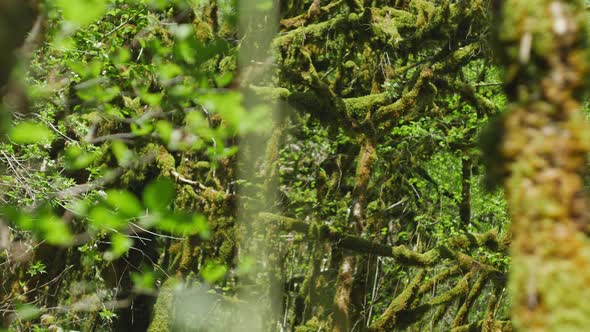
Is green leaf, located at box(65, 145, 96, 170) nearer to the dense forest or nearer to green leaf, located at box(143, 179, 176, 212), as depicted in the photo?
the dense forest

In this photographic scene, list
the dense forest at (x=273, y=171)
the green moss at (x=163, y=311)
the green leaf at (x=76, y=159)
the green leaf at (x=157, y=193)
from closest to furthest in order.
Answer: the green leaf at (x=157, y=193)
the green leaf at (x=76, y=159)
the dense forest at (x=273, y=171)
the green moss at (x=163, y=311)

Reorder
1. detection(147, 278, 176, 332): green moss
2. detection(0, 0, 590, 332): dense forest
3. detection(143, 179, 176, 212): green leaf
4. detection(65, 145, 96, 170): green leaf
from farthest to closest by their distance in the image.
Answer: detection(147, 278, 176, 332): green moss → detection(0, 0, 590, 332): dense forest → detection(65, 145, 96, 170): green leaf → detection(143, 179, 176, 212): green leaf

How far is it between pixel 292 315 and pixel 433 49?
4.87m

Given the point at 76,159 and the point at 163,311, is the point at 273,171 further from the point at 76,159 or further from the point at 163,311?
the point at 76,159

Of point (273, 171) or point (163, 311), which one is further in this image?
point (273, 171)

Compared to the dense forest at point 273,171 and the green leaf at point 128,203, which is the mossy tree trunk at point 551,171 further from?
the dense forest at point 273,171

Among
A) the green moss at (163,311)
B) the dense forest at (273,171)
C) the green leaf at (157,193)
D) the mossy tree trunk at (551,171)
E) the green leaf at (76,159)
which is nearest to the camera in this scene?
the mossy tree trunk at (551,171)

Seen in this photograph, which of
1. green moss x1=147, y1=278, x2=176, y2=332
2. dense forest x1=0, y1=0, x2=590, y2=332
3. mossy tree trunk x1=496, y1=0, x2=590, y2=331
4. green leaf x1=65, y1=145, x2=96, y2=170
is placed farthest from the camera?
green moss x1=147, y1=278, x2=176, y2=332

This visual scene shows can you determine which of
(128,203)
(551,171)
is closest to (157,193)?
(128,203)

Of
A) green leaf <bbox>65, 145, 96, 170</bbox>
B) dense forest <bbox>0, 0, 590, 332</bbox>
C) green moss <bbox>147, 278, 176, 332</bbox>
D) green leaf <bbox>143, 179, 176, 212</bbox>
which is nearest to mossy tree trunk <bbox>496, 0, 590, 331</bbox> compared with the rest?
green leaf <bbox>143, 179, 176, 212</bbox>

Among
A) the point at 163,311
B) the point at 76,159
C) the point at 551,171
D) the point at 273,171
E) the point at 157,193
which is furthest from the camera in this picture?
the point at 273,171

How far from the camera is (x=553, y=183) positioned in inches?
40.7

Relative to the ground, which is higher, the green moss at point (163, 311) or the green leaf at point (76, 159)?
the green leaf at point (76, 159)

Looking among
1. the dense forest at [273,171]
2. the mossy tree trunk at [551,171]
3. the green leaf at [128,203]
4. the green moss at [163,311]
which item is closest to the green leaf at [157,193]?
the green leaf at [128,203]
